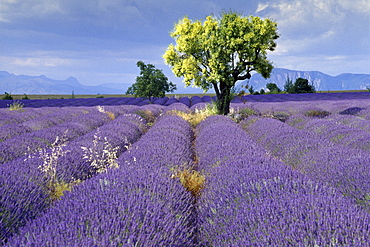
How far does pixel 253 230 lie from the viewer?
1.96 meters

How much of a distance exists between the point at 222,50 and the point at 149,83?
1619 centimetres

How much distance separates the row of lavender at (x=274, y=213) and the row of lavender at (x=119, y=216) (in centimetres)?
31

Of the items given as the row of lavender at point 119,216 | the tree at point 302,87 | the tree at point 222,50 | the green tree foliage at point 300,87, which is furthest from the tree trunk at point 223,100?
the tree at point 302,87

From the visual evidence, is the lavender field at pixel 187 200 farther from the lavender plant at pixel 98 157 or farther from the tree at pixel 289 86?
the tree at pixel 289 86

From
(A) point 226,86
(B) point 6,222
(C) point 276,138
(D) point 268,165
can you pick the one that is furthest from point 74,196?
(A) point 226,86

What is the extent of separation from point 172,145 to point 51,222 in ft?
9.55

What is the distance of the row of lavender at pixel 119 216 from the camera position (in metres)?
1.74

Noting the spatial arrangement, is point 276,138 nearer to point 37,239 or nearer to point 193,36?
point 37,239

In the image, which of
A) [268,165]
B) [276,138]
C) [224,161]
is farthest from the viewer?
[276,138]

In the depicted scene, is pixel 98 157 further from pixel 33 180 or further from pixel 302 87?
pixel 302 87

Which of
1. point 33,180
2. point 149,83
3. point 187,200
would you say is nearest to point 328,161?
point 187,200

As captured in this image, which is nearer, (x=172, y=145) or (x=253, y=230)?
(x=253, y=230)

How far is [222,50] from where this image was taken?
11.6 metres

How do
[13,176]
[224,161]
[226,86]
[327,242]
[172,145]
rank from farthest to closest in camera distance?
[226,86] → [172,145] → [224,161] → [13,176] → [327,242]
